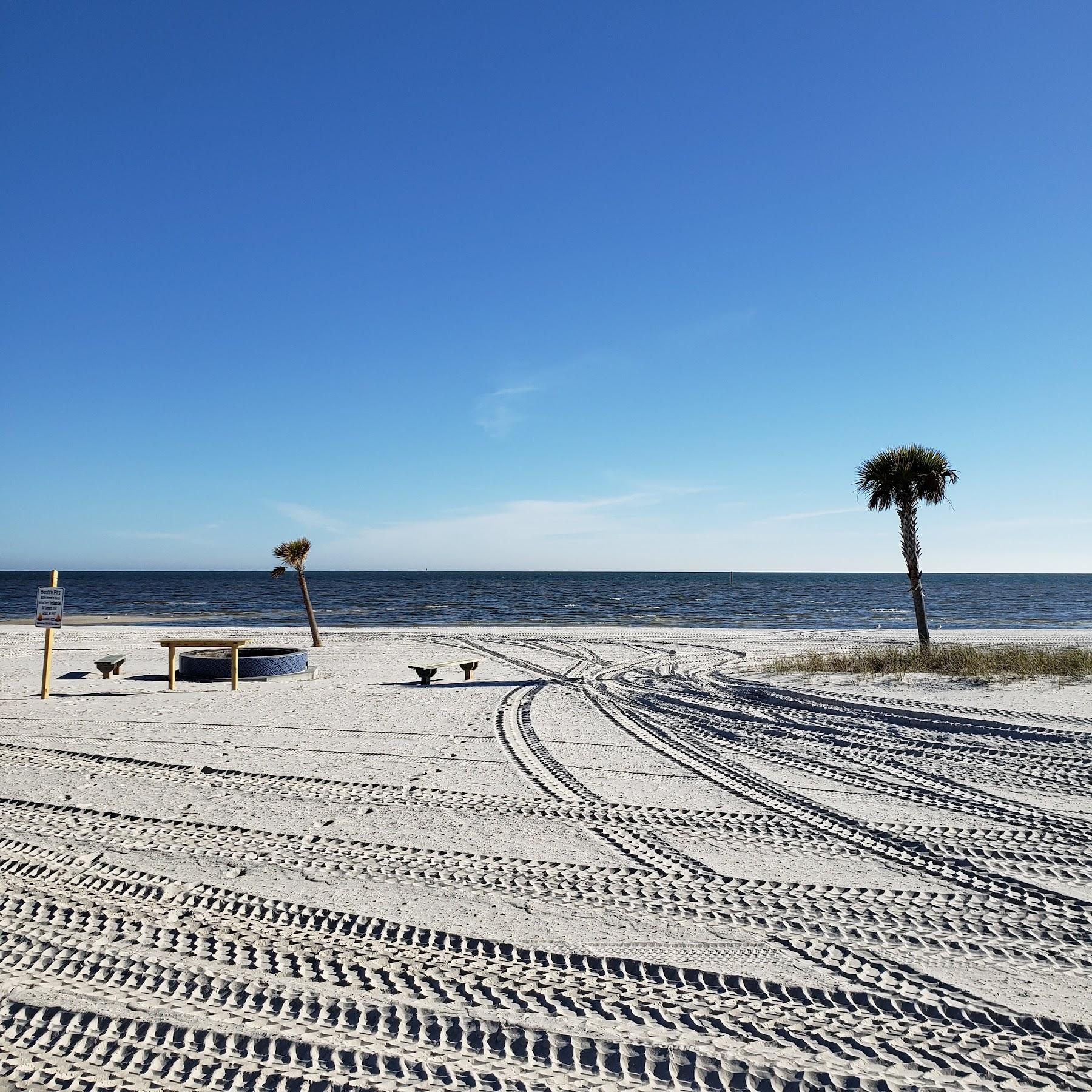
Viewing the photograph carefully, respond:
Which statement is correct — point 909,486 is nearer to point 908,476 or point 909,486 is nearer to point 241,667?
point 908,476

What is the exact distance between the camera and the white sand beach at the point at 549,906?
3.14 m

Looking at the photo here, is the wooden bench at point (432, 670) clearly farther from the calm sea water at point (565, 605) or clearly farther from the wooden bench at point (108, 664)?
the calm sea water at point (565, 605)

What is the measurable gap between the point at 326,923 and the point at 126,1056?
126cm

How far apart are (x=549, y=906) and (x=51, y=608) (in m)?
11.0

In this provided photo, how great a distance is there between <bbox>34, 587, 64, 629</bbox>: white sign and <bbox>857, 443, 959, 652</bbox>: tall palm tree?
18.7 metres

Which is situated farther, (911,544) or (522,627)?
(522,627)

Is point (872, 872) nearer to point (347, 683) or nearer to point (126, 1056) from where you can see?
point (126, 1056)

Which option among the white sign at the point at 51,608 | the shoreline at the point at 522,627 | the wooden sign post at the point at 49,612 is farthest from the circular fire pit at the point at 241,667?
the shoreline at the point at 522,627

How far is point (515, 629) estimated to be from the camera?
29156 mm

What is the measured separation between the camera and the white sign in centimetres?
1192

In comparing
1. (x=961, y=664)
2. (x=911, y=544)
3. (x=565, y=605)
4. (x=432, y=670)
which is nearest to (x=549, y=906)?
(x=432, y=670)

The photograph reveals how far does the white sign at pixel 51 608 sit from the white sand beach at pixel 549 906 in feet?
9.50

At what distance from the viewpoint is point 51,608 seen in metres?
12.0

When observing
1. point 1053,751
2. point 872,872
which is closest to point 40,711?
point 872,872
